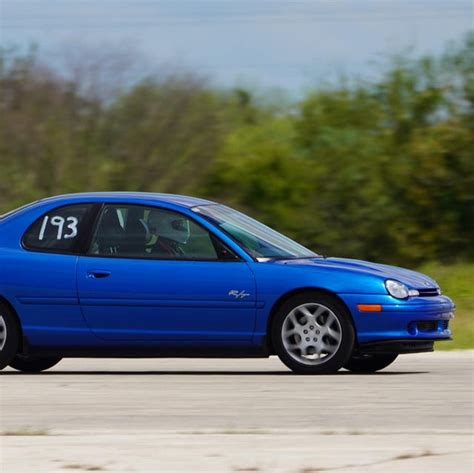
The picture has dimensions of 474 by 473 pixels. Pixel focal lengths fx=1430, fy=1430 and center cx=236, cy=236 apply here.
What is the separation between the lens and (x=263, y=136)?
37.3 metres

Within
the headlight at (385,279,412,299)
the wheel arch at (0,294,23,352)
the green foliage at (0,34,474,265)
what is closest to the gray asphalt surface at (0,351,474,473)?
the wheel arch at (0,294,23,352)

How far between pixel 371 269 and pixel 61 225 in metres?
2.47

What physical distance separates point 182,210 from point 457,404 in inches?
120

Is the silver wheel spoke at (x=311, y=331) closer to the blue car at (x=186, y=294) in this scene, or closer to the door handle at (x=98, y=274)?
the blue car at (x=186, y=294)

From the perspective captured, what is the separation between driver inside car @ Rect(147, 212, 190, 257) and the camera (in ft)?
36.3

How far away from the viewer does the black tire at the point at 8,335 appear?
36.3 feet

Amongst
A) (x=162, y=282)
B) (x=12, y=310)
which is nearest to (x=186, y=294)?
(x=162, y=282)

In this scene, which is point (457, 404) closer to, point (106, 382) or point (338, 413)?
point (338, 413)

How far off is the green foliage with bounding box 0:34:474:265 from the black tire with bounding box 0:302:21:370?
19.3 metres

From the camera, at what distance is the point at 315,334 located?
35.2 ft

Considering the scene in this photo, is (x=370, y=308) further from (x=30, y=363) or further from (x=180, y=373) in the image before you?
(x=30, y=363)

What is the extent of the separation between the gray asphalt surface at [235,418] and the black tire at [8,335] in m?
0.22

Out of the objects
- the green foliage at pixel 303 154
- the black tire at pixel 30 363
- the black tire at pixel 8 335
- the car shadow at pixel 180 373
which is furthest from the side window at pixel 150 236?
the green foliage at pixel 303 154

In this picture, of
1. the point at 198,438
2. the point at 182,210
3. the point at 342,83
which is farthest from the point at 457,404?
the point at 342,83
